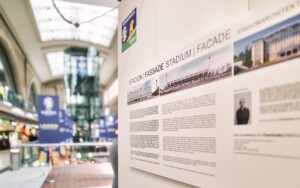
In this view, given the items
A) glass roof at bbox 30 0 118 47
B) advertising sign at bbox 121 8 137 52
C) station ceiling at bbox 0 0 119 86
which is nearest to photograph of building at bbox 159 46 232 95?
advertising sign at bbox 121 8 137 52

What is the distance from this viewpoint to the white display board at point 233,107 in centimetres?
137

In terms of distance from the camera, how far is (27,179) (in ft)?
27.5

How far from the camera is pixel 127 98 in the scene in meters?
3.40

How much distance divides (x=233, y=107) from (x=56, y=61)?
2832 centimetres

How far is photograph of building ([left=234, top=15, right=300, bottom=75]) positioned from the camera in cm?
135

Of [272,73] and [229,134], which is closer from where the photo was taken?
[272,73]

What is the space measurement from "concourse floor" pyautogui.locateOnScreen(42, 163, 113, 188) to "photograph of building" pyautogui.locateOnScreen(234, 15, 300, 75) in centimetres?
665

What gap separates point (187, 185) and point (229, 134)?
2.10 ft

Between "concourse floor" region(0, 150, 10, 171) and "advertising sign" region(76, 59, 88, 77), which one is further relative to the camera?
"advertising sign" region(76, 59, 88, 77)

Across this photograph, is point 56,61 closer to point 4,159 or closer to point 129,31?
point 4,159

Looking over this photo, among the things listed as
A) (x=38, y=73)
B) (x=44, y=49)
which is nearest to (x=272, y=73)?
(x=44, y=49)

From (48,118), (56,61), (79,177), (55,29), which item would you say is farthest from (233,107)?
(56,61)

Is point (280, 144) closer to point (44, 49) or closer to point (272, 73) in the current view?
point (272, 73)

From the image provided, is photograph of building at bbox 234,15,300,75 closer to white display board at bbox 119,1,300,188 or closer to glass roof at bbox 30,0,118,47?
white display board at bbox 119,1,300,188
